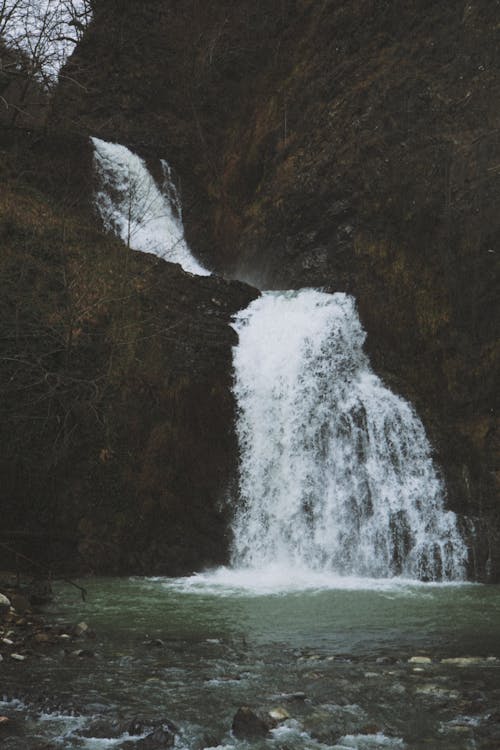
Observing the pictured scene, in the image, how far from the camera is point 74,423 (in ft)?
40.7

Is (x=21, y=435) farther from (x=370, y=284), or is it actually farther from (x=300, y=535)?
(x=370, y=284)

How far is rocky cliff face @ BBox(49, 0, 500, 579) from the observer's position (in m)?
14.1

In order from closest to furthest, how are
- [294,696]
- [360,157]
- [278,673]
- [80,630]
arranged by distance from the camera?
[294,696] < [278,673] < [80,630] < [360,157]

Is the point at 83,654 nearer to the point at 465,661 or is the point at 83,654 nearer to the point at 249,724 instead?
the point at 249,724

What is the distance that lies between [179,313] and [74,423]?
3.37 meters

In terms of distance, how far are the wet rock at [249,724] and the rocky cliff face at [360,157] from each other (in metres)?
8.12

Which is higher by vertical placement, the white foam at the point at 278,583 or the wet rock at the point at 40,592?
the white foam at the point at 278,583

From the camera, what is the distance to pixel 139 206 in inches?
853

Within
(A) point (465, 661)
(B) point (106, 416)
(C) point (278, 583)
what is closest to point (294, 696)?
(A) point (465, 661)

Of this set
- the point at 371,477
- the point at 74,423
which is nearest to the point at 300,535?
the point at 371,477

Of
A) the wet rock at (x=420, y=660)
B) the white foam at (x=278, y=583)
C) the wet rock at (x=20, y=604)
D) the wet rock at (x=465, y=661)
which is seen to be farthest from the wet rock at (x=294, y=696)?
the white foam at (x=278, y=583)

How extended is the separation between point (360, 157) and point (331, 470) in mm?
8245

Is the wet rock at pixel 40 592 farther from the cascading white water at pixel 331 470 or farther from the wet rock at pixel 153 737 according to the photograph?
the wet rock at pixel 153 737

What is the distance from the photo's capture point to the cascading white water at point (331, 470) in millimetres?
12242
